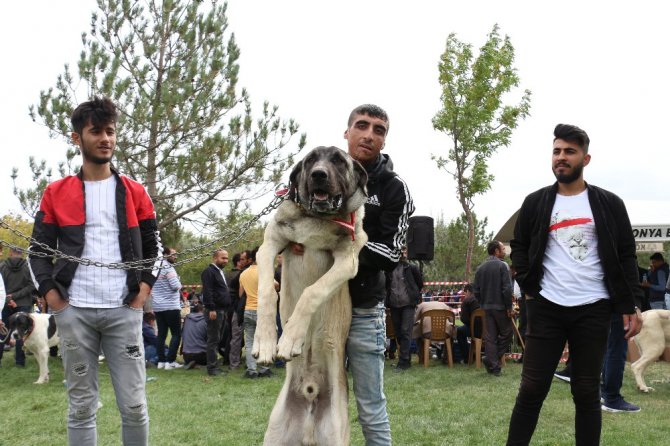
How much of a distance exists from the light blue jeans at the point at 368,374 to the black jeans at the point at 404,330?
7372mm

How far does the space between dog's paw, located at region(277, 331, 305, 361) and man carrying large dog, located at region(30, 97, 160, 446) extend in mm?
1096

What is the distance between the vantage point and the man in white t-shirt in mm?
3748

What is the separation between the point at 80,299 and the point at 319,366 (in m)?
1.30

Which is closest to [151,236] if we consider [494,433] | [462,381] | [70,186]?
[70,186]

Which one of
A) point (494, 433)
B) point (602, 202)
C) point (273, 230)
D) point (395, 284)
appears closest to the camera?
point (273, 230)

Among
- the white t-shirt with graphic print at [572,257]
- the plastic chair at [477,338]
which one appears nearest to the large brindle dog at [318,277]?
the white t-shirt with graphic print at [572,257]

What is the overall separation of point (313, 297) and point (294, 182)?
2.01 feet

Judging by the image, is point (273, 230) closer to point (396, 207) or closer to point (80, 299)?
point (396, 207)

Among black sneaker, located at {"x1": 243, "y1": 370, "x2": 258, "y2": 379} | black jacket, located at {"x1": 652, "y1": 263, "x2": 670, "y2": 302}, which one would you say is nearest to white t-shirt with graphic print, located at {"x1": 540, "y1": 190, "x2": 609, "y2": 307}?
black sneaker, located at {"x1": 243, "y1": 370, "x2": 258, "y2": 379}

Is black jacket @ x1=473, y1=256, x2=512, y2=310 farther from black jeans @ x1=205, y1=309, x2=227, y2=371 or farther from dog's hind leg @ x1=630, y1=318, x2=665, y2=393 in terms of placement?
black jeans @ x1=205, y1=309, x2=227, y2=371

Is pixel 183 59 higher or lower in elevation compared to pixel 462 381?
higher

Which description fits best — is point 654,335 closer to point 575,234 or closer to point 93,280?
point 575,234

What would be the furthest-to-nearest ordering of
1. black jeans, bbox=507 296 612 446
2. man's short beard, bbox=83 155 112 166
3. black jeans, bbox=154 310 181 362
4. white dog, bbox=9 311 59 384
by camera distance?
black jeans, bbox=154 310 181 362 < white dog, bbox=9 311 59 384 < black jeans, bbox=507 296 612 446 < man's short beard, bbox=83 155 112 166

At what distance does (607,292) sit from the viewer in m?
3.77
